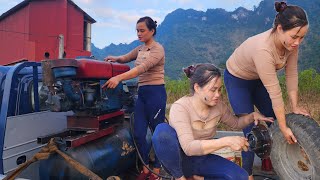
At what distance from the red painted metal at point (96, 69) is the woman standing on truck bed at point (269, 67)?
1.09 m

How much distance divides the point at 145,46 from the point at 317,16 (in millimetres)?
57412

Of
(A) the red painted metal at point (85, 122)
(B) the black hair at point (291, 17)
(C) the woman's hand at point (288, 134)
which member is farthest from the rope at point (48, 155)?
(B) the black hair at point (291, 17)

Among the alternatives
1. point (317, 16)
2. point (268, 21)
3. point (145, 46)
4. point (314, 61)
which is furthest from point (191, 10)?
point (145, 46)

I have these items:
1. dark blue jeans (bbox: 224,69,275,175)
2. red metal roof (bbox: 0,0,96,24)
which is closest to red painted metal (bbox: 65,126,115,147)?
dark blue jeans (bbox: 224,69,275,175)

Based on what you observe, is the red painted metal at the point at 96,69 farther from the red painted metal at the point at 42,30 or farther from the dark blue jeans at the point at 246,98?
the red painted metal at the point at 42,30

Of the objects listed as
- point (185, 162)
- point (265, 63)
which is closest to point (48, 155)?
point (185, 162)

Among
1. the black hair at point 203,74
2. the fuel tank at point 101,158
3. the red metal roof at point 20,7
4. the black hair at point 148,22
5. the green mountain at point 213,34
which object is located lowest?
the fuel tank at point 101,158

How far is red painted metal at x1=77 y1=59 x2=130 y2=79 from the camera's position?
110 inches

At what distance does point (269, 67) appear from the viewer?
2209 mm

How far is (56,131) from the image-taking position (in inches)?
120

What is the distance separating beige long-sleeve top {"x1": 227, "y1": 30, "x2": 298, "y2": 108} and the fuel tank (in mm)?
1295

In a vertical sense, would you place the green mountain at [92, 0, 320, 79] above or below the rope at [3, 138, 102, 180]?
above

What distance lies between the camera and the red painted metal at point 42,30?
57.3ft

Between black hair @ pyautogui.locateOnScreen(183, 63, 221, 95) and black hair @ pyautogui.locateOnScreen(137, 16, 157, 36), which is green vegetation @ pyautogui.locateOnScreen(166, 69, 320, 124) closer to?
black hair @ pyautogui.locateOnScreen(137, 16, 157, 36)
